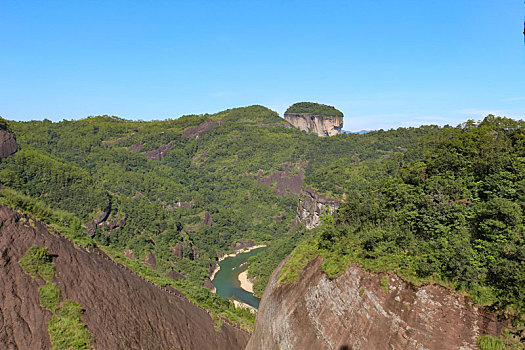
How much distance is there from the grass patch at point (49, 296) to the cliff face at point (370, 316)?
40.5 ft

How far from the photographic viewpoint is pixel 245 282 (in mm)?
73062

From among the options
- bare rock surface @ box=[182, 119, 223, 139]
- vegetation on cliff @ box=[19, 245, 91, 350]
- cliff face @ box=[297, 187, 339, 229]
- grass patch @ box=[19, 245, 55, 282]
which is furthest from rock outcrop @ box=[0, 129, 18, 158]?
bare rock surface @ box=[182, 119, 223, 139]

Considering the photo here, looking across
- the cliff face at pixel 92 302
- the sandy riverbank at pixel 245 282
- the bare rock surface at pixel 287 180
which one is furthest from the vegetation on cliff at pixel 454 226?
the bare rock surface at pixel 287 180

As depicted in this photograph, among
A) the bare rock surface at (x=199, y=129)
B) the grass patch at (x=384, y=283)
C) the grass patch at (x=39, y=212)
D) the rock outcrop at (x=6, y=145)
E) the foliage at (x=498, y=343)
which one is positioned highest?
the bare rock surface at (x=199, y=129)

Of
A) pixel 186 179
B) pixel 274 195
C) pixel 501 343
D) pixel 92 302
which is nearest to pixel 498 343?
pixel 501 343

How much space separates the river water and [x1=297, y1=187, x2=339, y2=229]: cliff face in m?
20.1

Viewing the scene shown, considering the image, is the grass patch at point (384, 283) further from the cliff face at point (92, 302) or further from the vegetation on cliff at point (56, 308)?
the vegetation on cliff at point (56, 308)

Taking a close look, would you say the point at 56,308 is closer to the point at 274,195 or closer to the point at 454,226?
the point at 454,226

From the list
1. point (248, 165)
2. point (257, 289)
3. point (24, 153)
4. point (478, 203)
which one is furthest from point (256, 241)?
point (478, 203)

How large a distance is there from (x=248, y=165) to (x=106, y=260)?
5327 inches

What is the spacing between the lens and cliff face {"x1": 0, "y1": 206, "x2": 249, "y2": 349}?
43.5 feet

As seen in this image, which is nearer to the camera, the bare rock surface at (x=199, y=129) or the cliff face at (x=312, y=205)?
the cliff face at (x=312, y=205)

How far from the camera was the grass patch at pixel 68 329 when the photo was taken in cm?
1340

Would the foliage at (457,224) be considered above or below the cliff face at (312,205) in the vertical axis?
above
